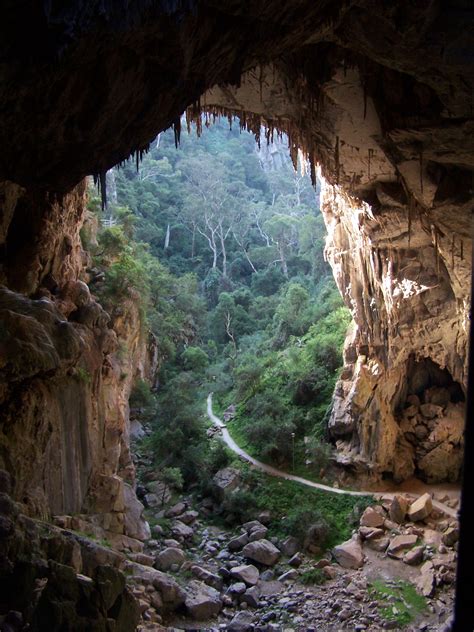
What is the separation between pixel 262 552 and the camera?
14398 millimetres

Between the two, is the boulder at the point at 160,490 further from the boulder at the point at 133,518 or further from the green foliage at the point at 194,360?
the green foliage at the point at 194,360

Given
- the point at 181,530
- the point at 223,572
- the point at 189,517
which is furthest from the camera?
the point at 189,517

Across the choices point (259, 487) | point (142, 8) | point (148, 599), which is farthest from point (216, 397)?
point (142, 8)

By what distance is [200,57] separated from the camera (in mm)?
6242

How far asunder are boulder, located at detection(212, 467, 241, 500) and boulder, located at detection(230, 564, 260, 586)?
4.08 metres

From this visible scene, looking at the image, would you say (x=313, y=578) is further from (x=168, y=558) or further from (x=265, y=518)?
(x=168, y=558)

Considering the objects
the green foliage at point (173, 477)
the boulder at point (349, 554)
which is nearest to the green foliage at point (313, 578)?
the boulder at point (349, 554)

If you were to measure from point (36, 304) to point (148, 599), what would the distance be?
21.0 feet

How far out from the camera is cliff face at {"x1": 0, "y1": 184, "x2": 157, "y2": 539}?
7.75m

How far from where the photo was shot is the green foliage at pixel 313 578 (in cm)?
1328

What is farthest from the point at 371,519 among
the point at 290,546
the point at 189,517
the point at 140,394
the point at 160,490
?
the point at 140,394

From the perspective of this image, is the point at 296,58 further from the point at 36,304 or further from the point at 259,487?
the point at 259,487

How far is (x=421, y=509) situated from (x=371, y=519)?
148cm

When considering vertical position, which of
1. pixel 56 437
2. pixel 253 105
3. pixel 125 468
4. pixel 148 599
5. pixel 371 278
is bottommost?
pixel 148 599
